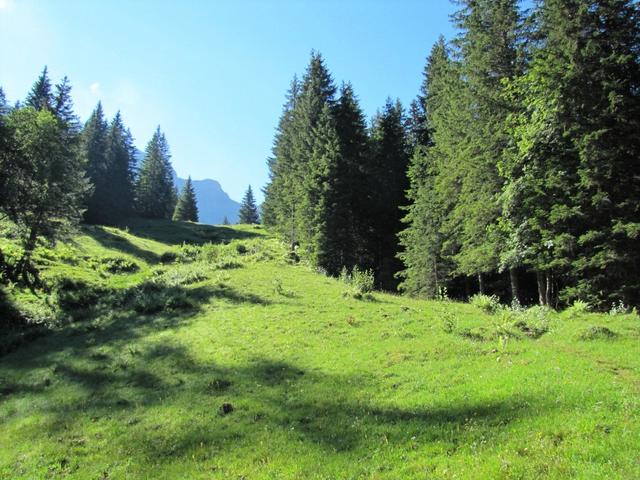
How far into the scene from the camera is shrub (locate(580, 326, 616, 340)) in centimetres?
1459

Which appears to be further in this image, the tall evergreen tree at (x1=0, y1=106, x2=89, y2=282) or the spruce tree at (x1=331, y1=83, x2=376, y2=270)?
the spruce tree at (x1=331, y1=83, x2=376, y2=270)

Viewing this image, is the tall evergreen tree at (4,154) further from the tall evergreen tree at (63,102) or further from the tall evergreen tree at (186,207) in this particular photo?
the tall evergreen tree at (186,207)

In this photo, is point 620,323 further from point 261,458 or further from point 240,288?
point 240,288

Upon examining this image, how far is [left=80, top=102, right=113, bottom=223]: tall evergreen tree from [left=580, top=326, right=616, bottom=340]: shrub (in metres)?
79.9

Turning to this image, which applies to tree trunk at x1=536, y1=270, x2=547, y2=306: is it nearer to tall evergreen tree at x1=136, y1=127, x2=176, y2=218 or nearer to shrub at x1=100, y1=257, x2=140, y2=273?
shrub at x1=100, y1=257, x2=140, y2=273

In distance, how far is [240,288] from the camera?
28.4m

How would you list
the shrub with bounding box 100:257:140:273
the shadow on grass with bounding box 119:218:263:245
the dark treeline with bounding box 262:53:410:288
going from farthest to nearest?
the shadow on grass with bounding box 119:218:263:245
the shrub with bounding box 100:257:140:273
the dark treeline with bounding box 262:53:410:288

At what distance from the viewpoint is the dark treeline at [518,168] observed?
70.7 feet

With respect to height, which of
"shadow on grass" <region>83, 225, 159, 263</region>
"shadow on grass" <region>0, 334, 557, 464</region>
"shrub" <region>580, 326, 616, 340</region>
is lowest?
"shadow on grass" <region>0, 334, 557, 464</region>

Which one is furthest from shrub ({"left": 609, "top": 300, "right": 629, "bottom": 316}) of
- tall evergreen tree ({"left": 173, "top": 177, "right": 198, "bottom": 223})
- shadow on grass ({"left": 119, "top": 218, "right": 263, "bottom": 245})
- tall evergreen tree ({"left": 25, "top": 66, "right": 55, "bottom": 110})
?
tall evergreen tree ({"left": 173, "top": 177, "right": 198, "bottom": 223})

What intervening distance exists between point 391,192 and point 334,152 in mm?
11638

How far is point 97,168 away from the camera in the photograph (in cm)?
8250

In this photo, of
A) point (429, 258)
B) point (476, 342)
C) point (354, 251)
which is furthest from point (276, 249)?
point (476, 342)

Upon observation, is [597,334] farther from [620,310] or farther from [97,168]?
[97,168]
